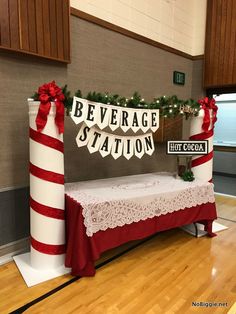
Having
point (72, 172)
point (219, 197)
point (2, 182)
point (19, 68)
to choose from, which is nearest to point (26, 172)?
point (2, 182)

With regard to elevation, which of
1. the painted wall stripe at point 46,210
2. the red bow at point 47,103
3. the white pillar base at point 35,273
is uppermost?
the red bow at point 47,103

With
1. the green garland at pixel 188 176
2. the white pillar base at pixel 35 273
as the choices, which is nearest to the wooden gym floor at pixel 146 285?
the white pillar base at pixel 35 273

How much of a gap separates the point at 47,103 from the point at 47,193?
0.76m

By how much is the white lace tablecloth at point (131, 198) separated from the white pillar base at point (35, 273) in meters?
0.51

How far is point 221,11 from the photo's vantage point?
4039 millimetres

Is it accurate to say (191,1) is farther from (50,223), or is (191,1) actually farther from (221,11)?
(50,223)

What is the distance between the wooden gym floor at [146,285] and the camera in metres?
1.81

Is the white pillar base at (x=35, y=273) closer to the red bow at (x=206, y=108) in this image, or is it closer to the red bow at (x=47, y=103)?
the red bow at (x=47, y=103)

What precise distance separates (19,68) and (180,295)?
2460mm

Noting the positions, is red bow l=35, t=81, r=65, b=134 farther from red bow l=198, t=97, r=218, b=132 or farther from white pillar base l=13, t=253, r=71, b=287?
red bow l=198, t=97, r=218, b=132

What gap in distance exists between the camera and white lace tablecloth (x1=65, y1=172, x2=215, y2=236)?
210cm

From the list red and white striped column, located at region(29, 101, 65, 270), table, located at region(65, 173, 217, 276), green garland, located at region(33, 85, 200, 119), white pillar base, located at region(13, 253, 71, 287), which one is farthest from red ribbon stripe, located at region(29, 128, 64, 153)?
white pillar base, located at region(13, 253, 71, 287)

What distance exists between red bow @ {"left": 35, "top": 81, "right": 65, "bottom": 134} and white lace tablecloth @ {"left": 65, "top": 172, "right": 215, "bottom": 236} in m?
0.69

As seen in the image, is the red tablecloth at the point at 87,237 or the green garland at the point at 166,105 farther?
the green garland at the point at 166,105
